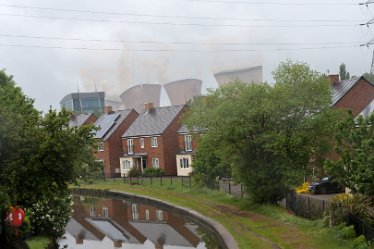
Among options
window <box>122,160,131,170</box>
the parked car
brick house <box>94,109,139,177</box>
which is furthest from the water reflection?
brick house <box>94,109,139,177</box>

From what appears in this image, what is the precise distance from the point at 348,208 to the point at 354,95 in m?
28.7

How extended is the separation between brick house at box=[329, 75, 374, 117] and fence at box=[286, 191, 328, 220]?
19321 millimetres

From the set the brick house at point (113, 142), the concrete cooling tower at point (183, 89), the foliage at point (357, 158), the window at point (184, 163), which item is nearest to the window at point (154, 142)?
the window at point (184, 163)

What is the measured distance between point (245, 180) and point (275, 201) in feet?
6.78

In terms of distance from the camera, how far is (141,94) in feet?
383

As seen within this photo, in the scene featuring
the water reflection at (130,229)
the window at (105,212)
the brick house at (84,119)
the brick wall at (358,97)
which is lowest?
the water reflection at (130,229)

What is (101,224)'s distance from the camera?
111 ft

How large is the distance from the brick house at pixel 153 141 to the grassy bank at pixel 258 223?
754 inches

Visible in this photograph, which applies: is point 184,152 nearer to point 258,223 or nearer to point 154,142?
point 154,142

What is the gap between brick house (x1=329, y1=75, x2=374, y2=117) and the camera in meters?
46.7

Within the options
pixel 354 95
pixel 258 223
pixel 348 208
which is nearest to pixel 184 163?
pixel 354 95

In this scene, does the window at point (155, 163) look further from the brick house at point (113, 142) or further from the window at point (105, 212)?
the window at point (105, 212)

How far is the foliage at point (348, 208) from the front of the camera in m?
20.1

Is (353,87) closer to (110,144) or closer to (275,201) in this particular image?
(275,201)
